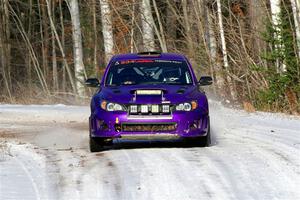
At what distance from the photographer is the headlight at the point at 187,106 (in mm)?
12102

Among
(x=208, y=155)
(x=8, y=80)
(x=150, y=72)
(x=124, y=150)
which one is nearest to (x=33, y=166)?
(x=124, y=150)

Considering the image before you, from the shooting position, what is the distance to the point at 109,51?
33.9 meters

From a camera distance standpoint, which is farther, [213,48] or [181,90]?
[213,48]

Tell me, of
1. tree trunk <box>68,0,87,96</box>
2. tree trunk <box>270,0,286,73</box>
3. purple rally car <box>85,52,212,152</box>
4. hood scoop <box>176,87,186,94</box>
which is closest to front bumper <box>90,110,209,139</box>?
purple rally car <box>85,52,212,152</box>

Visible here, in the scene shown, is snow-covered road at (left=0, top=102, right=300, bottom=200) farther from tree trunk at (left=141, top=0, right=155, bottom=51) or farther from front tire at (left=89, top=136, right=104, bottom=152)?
tree trunk at (left=141, top=0, right=155, bottom=51)

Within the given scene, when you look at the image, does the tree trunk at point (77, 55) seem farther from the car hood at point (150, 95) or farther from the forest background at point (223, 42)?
the car hood at point (150, 95)

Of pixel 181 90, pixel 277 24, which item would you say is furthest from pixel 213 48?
pixel 181 90

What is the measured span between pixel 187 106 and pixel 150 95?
0.58 m

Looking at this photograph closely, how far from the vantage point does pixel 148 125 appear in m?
12.0

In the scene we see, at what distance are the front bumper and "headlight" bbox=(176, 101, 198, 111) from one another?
0.20 ft

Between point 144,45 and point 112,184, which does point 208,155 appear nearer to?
point 112,184

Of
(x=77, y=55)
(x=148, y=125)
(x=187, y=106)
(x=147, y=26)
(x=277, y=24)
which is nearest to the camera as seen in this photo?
(x=148, y=125)

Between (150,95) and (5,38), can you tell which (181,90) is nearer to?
(150,95)

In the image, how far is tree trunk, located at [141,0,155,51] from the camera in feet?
103
